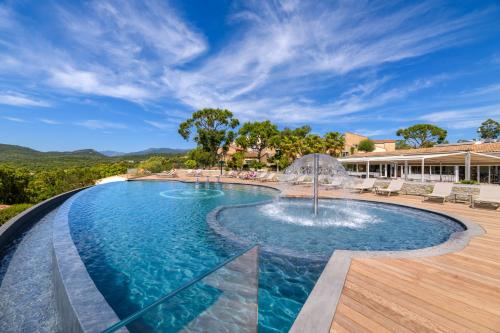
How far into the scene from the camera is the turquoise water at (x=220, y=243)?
338 centimetres

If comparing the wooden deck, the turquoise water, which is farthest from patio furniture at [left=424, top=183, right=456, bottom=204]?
the wooden deck

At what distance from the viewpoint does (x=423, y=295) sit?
8.90 feet

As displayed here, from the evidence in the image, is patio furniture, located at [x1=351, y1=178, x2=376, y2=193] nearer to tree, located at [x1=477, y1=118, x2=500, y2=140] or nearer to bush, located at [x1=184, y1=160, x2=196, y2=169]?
bush, located at [x1=184, y1=160, x2=196, y2=169]

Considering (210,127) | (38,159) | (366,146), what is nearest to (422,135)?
(366,146)

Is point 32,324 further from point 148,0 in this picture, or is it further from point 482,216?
point 148,0

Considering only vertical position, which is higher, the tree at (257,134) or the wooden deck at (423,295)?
the tree at (257,134)

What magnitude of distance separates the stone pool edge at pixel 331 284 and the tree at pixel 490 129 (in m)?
64.5

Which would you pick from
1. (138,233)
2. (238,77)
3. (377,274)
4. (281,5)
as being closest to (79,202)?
(138,233)

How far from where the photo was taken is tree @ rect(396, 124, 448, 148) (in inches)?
1802

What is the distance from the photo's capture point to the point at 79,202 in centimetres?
1050

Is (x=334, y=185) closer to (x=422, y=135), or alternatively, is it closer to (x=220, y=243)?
(x=220, y=243)

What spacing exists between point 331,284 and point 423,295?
39.6 inches

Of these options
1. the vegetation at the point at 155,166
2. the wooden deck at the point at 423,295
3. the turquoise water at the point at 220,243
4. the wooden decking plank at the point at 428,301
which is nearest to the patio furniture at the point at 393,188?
the turquoise water at the point at 220,243

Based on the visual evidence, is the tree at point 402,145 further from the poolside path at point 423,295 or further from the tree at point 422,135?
the poolside path at point 423,295
